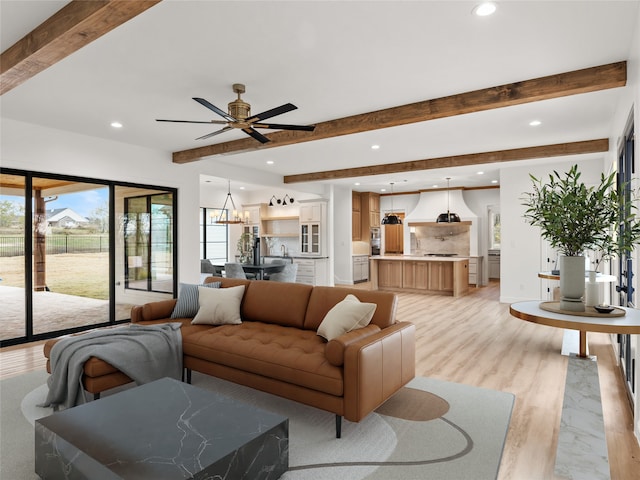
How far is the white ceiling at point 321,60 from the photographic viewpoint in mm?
2465

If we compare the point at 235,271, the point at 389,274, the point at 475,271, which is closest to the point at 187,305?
the point at 235,271

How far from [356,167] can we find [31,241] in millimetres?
5408

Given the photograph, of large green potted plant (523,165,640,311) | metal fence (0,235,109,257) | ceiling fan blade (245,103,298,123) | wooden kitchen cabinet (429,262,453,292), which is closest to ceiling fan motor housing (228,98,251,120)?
ceiling fan blade (245,103,298,123)

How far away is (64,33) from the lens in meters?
2.35

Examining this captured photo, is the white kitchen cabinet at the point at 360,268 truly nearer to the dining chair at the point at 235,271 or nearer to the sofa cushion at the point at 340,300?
the dining chair at the point at 235,271

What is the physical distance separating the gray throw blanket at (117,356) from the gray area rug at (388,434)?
256mm

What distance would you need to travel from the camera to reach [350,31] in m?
2.66

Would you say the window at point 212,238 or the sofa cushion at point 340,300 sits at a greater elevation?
the window at point 212,238

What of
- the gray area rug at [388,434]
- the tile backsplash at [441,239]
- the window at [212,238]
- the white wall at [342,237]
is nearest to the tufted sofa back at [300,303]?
the gray area rug at [388,434]

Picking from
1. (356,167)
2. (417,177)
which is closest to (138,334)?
(356,167)

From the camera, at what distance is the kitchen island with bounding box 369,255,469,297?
8711 millimetres

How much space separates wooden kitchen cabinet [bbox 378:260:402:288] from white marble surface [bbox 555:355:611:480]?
24.3 feet

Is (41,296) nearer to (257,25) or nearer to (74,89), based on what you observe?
(74,89)

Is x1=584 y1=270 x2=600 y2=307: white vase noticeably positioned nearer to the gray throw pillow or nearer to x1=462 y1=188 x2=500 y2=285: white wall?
the gray throw pillow
